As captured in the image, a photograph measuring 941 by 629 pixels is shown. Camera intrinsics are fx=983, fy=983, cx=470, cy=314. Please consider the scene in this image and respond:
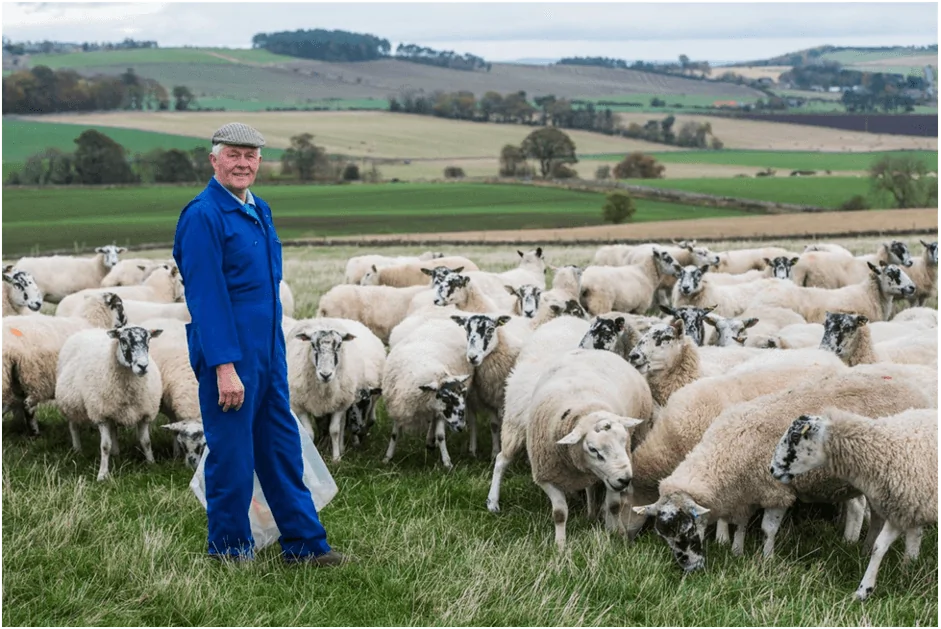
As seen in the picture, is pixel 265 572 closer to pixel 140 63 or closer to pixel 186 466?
pixel 186 466

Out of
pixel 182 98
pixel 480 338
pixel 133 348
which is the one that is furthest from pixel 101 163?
pixel 480 338

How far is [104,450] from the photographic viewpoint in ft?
29.1

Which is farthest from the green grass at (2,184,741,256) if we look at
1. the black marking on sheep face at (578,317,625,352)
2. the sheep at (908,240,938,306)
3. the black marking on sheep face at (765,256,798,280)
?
the black marking on sheep face at (578,317,625,352)

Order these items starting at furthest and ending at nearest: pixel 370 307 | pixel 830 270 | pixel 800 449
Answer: pixel 830 270, pixel 370 307, pixel 800 449

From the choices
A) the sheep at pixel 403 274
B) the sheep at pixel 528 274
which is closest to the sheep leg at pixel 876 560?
the sheep at pixel 528 274

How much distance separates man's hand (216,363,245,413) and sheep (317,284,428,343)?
29.4 feet

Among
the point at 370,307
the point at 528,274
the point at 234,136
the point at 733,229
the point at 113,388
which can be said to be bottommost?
the point at 733,229

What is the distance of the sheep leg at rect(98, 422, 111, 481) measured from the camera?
28.4 ft

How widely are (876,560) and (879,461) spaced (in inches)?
24.2

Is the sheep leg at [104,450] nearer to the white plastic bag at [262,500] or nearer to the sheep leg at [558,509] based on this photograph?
the white plastic bag at [262,500]

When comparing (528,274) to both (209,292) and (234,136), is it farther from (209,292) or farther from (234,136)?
(209,292)

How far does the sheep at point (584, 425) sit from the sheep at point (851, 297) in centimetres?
623

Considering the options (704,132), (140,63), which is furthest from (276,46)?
(704,132)

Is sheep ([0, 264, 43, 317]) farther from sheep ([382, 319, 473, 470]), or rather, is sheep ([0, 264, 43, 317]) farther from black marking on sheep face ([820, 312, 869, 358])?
black marking on sheep face ([820, 312, 869, 358])
